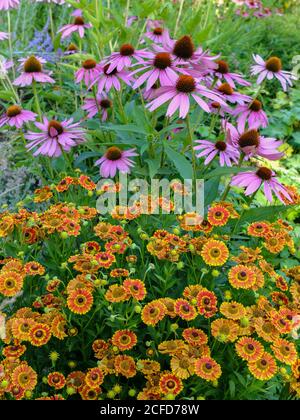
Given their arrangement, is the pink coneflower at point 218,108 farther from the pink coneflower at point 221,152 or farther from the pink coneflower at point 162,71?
the pink coneflower at point 162,71

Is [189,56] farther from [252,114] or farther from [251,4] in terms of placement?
[251,4]

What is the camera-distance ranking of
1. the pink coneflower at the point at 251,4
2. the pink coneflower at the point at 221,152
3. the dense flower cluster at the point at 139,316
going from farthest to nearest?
Result: the pink coneflower at the point at 251,4 → the pink coneflower at the point at 221,152 → the dense flower cluster at the point at 139,316

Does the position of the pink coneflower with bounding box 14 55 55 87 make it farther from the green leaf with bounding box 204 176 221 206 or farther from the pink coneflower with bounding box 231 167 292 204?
the pink coneflower with bounding box 231 167 292 204

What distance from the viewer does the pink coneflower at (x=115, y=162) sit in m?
1.96

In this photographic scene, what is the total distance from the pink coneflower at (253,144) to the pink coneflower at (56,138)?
24.8 inches

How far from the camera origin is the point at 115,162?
6.49ft

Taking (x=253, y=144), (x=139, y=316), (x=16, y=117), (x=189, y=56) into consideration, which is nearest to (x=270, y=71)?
(x=189, y=56)

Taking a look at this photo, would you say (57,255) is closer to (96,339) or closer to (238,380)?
(96,339)

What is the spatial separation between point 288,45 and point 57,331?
3.96 metres

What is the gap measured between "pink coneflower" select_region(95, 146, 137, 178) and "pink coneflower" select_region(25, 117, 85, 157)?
146mm

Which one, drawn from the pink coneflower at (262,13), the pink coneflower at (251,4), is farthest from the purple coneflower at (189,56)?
the pink coneflower at (262,13)

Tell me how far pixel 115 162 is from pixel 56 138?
0.86ft

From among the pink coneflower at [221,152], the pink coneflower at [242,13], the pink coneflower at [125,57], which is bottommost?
the pink coneflower at [242,13]
